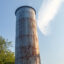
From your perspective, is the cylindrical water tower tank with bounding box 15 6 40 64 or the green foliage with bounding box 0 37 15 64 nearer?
the cylindrical water tower tank with bounding box 15 6 40 64

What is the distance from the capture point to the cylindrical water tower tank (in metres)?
14.6

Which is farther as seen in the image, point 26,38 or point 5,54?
point 5,54

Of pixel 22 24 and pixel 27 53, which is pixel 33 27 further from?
pixel 27 53

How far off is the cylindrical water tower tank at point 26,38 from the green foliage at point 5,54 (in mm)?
11771

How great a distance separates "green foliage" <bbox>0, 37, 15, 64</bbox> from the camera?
25809mm

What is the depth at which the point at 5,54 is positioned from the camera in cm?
2719

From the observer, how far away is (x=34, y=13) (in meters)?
17.6

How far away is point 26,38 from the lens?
15.2 meters

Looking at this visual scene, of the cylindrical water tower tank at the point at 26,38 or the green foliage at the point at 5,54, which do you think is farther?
the green foliage at the point at 5,54

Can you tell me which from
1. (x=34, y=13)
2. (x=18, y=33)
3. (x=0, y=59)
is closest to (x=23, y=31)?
(x=18, y=33)

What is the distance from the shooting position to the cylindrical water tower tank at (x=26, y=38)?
14.6 meters

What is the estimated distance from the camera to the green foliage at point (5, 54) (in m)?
25.8

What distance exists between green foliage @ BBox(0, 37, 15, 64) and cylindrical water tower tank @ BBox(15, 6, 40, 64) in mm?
11771

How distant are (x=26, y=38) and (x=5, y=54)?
14.0 m
